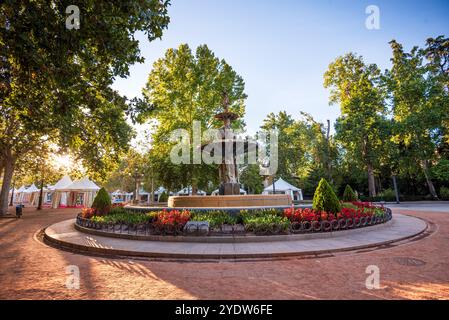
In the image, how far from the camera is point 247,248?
811 cm

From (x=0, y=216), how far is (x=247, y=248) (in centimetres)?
2598

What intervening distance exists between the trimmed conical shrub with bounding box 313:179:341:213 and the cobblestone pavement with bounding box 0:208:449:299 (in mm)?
3615

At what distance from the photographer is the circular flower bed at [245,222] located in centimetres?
982

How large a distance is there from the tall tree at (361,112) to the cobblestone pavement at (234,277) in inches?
1141

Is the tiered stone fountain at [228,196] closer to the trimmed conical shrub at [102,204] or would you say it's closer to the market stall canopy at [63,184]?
the trimmed conical shrub at [102,204]

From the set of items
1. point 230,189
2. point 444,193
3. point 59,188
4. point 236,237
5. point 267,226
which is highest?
point 59,188

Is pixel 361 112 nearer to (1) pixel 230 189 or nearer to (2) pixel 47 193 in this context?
(1) pixel 230 189

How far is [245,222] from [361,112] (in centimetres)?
3157

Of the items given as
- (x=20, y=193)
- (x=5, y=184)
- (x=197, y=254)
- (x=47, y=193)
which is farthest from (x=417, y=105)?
(x=20, y=193)

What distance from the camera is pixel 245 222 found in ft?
35.7

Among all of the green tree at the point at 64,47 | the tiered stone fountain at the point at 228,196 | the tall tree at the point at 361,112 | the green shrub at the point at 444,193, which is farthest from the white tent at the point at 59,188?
the green shrub at the point at 444,193

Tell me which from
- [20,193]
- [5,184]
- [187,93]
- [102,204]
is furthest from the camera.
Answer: [20,193]
